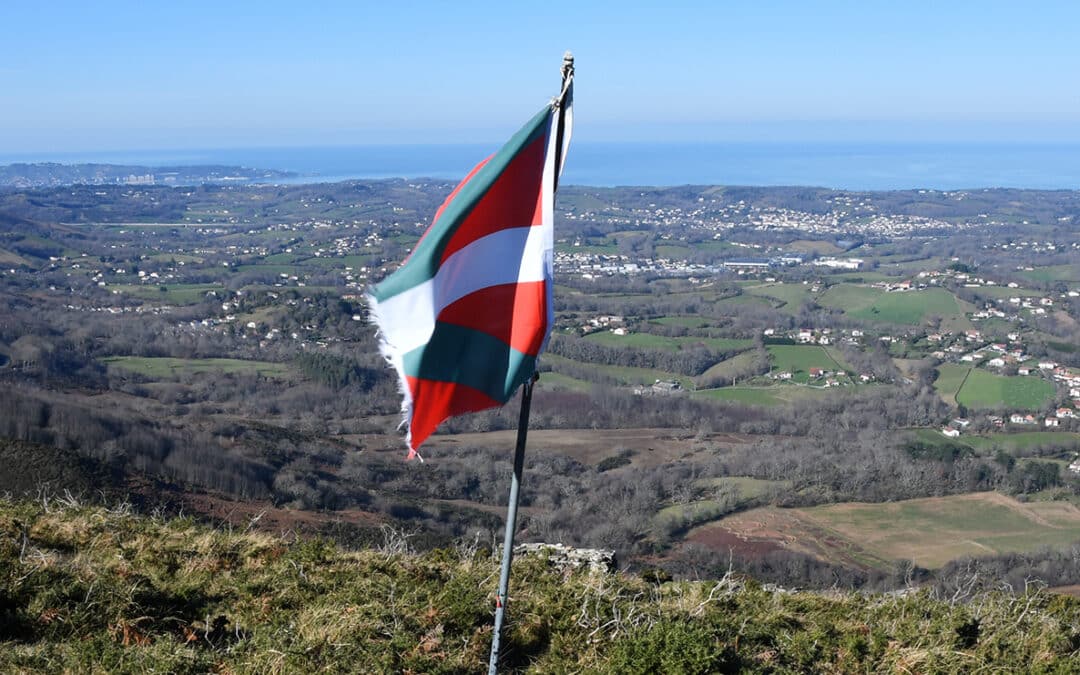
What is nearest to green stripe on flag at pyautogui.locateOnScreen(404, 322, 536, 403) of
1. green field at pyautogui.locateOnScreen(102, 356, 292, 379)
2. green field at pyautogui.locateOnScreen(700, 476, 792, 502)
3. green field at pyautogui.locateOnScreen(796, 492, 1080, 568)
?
green field at pyautogui.locateOnScreen(796, 492, 1080, 568)

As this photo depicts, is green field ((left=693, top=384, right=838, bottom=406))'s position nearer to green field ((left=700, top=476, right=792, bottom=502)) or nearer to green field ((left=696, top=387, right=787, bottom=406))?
green field ((left=696, top=387, right=787, bottom=406))

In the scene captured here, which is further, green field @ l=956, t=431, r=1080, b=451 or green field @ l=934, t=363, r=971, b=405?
green field @ l=934, t=363, r=971, b=405

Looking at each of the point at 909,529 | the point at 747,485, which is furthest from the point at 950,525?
the point at 747,485

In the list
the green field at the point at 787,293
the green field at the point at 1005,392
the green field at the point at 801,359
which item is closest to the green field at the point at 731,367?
the green field at the point at 801,359

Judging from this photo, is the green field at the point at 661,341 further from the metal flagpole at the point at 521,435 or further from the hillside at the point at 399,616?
the metal flagpole at the point at 521,435

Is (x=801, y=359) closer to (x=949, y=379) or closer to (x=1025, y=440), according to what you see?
(x=949, y=379)

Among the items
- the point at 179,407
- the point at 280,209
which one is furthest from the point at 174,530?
the point at 280,209

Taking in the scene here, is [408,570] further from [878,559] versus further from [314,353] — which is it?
[314,353]
